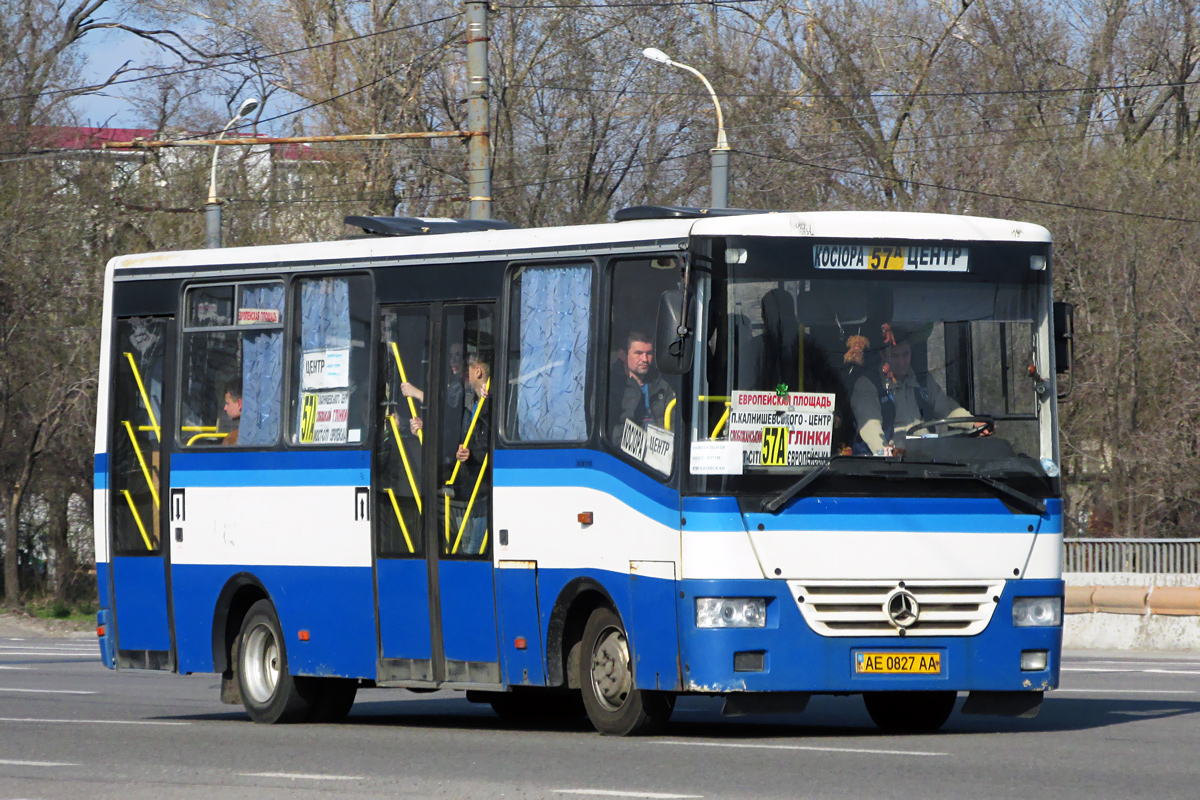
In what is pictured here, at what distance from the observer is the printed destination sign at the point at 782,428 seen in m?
11.1

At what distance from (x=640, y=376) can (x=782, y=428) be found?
0.94 m

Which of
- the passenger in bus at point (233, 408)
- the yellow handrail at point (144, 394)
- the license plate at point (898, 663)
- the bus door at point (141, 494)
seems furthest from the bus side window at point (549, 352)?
the yellow handrail at point (144, 394)

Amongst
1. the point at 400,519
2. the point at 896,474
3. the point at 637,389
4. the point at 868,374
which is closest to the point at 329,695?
the point at 400,519

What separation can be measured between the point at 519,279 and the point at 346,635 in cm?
284

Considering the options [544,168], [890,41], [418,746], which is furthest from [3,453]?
[418,746]

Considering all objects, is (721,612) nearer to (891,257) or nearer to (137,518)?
(891,257)

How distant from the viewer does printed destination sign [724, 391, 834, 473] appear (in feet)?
36.4

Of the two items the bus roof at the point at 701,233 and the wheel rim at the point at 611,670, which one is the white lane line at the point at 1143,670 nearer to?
the bus roof at the point at 701,233

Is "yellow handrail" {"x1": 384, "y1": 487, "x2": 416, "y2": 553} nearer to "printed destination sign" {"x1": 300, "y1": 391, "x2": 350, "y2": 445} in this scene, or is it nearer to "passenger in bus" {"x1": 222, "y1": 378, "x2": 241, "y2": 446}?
"printed destination sign" {"x1": 300, "y1": 391, "x2": 350, "y2": 445}

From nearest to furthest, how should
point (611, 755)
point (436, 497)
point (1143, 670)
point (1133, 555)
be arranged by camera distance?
point (611, 755), point (436, 497), point (1143, 670), point (1133, 555)

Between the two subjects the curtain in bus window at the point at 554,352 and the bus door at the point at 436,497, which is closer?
the curtain in bus window at the point at 554,352

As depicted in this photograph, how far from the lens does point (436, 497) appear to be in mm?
12844

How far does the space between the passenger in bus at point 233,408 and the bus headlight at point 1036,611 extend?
5.87 meters

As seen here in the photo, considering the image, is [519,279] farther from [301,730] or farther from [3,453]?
[3,453]
